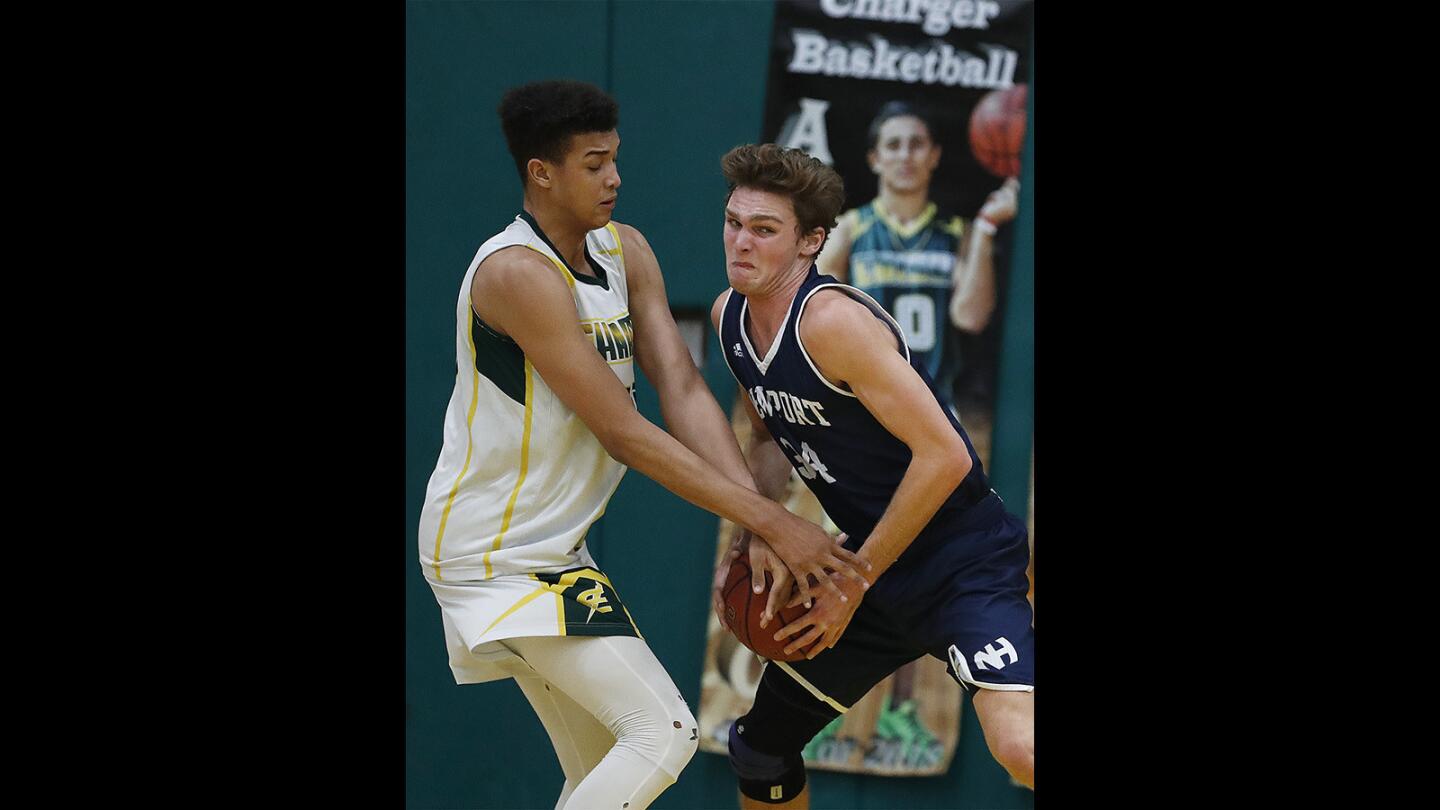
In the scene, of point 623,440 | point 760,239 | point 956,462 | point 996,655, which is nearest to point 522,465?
point 623,440

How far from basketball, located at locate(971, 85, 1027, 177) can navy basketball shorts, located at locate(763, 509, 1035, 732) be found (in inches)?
67.3

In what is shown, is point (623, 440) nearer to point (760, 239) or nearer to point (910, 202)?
point (760, 239)

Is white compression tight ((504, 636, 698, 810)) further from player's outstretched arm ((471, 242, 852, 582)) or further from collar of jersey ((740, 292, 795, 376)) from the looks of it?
collar of jersey ((740, 292, 795, 376))

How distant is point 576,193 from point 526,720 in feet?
8.11

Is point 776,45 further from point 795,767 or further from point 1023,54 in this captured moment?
point 795,767

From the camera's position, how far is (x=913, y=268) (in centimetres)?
511

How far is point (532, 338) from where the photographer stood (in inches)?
137

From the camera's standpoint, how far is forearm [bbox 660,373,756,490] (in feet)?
12.1

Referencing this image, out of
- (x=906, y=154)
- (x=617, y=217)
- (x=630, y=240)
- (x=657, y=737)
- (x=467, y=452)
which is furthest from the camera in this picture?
(x=617, y=217)

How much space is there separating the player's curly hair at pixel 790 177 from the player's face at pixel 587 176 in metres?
0.32

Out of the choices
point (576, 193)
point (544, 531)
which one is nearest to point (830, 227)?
point (576, 193)

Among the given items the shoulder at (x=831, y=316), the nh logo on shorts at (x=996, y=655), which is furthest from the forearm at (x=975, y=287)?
the nh logo on shorts at (x=996, y=655)

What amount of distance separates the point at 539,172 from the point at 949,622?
5.29 ft

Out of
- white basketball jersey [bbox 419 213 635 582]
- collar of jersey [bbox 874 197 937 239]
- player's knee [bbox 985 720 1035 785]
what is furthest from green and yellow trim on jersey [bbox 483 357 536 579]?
collar of jersey [bbox 874 197 937 239]
